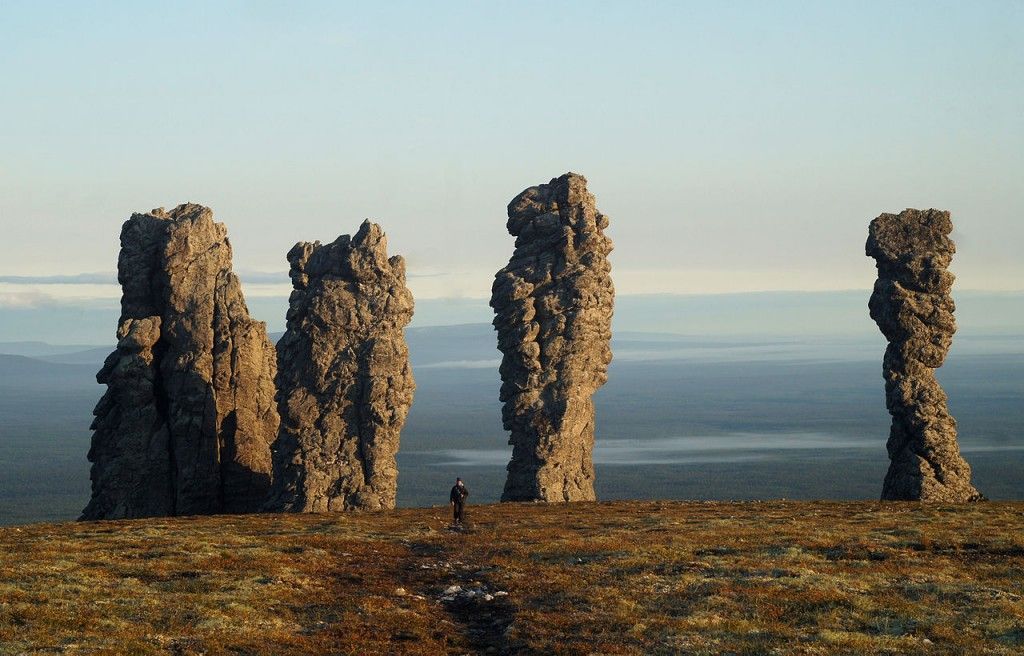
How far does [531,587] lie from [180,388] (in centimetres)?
3899

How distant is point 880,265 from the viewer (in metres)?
74.6

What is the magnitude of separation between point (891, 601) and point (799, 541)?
12.1 meters

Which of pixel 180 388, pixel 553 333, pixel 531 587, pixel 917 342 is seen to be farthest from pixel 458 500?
pixel 917 342

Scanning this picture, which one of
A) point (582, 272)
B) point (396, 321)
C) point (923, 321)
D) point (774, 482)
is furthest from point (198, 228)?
point (774, 482)

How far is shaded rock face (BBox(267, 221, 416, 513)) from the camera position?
2788 inches

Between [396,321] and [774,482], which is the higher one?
[396,321]

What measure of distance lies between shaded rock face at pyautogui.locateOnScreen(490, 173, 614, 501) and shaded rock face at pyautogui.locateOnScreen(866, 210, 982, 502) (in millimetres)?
16213

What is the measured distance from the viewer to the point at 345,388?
71875 mm

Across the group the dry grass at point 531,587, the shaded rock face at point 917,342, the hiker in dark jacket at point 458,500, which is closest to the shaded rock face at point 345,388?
the hiker in dark jacket at point 458,500

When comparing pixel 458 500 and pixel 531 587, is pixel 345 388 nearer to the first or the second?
pixel 458 500

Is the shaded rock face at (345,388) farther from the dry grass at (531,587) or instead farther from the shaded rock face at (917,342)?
the shaded rock face at (917,342)

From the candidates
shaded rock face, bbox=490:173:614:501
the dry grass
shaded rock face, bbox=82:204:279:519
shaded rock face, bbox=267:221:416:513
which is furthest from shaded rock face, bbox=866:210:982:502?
shaded rock face, bbox=82:204:279:519

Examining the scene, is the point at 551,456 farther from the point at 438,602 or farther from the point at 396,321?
the point at 438,602

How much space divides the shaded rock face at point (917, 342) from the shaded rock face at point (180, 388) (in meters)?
36.7
